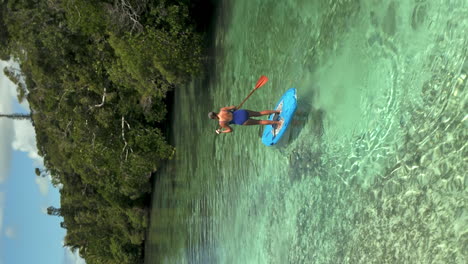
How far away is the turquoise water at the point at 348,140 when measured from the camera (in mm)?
7742

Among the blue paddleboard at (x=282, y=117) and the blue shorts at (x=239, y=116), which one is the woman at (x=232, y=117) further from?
the blue paddleboard at (x=282, y=117)

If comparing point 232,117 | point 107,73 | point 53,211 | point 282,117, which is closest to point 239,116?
point 232,117

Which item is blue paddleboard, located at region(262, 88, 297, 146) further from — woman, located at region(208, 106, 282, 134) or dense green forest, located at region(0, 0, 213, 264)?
dense green forest, located at region(0, 0, 213, 264)

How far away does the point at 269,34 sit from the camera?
1542cm

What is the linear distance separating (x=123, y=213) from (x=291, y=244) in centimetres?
2032

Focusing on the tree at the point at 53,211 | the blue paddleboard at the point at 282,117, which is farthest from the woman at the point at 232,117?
the tree at the point at 53,211

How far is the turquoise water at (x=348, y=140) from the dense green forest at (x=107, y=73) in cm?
280

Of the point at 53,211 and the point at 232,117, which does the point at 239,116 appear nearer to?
the point at 232,117

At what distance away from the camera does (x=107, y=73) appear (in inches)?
820

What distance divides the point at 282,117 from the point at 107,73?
11.4m

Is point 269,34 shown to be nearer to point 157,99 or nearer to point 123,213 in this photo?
point 157,99

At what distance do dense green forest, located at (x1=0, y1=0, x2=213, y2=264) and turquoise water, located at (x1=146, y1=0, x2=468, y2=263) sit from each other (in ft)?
9.18

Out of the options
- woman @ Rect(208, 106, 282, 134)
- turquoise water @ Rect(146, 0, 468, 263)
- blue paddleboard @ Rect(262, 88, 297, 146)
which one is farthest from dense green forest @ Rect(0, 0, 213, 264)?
blue paddleboard @ Rect(262, 88, 297, 146)

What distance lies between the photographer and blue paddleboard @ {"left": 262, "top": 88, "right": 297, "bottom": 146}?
Answer: 39.7 ft
